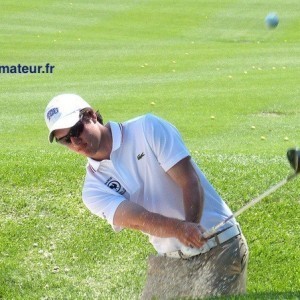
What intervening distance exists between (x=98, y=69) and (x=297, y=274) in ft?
40.4

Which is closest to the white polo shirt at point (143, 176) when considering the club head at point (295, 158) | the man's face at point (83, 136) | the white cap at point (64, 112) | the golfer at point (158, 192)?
the golfer at point (158, 192)

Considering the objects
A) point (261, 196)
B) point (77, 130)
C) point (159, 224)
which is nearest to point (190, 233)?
point (159, 224)

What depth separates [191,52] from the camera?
68.0ft

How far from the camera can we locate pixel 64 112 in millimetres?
4328

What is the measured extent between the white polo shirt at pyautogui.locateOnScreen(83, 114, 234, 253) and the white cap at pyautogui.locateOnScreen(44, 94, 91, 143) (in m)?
0.22

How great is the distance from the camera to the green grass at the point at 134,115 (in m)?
7.12

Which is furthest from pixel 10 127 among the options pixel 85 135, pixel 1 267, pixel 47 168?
pixel 85 135

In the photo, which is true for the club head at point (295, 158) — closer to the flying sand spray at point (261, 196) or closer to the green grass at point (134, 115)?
the flying sand spray at point (261, 196)

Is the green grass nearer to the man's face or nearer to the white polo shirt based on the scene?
the white polo shirt

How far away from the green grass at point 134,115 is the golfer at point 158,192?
1.26 ft

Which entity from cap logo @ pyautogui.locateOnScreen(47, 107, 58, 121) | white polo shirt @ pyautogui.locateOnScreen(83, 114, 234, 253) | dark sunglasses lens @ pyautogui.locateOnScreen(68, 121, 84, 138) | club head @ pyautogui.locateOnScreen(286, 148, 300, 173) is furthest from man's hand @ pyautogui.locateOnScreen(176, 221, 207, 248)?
cap logo @ pyautogui.locateOnScreen(47, 107, 58, 121)

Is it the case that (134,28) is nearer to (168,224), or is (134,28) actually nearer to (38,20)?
(38,20)

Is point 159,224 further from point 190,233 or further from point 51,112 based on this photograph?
point 51,112

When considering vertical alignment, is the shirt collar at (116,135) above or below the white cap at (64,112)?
below
